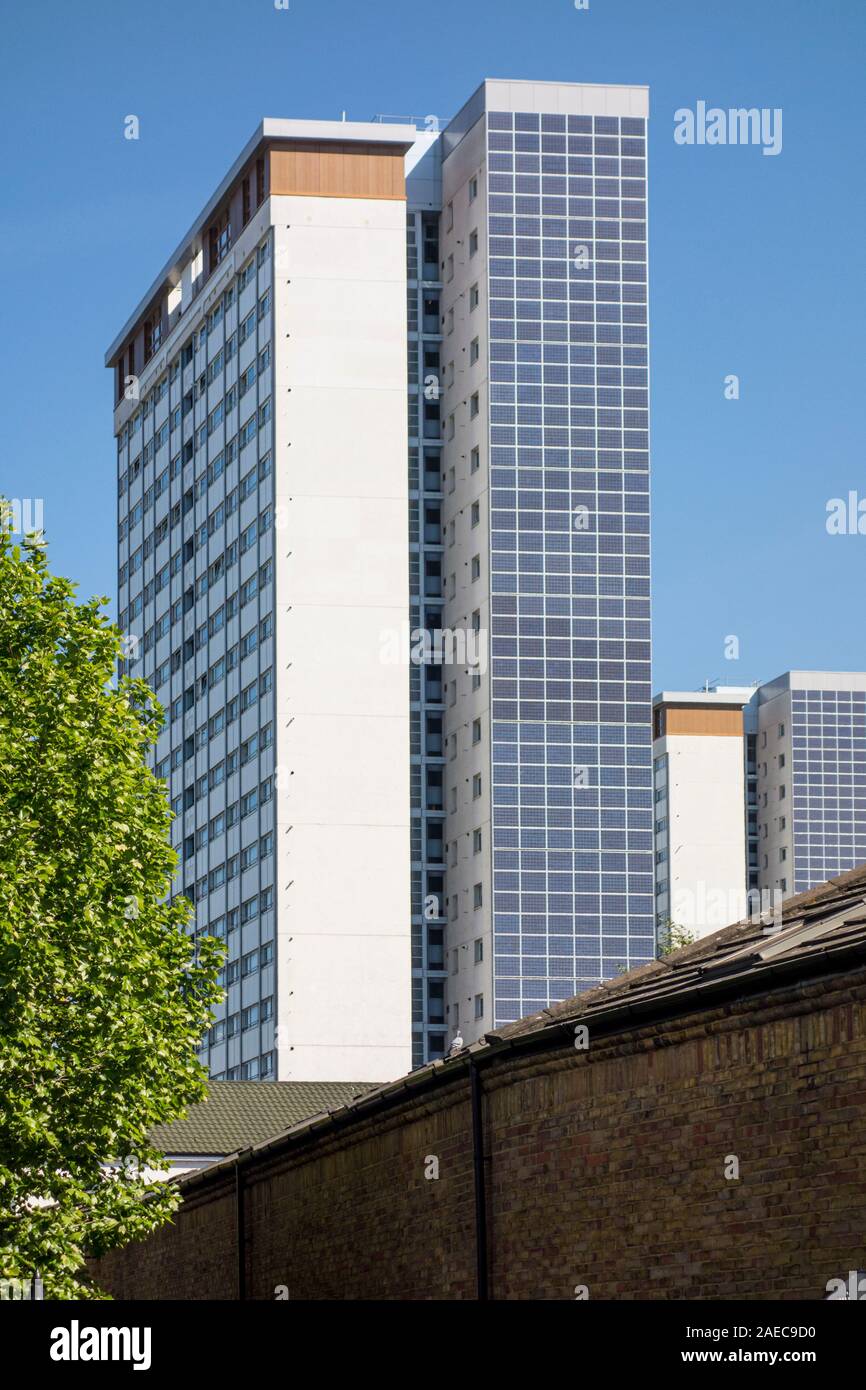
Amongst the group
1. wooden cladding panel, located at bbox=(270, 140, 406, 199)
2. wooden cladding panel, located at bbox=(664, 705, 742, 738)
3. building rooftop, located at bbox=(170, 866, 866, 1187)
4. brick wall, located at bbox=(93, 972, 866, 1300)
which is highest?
wooden cladding panel, located at bbox=(270, 140, 406, 199)

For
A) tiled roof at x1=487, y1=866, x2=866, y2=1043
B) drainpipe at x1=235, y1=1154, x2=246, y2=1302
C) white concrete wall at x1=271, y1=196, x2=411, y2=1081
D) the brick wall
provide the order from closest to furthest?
the brick wall < tiled roof at x1=487, y1=866, x2=866, y2=1043 < drainpipe at x1=235, y1=1154, x2=246, y2=1302 < white concrete wall at x1=271, y1=196, x2=411, y2=1081

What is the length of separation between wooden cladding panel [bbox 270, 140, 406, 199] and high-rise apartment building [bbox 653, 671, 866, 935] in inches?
2525

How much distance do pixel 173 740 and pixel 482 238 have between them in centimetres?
3527

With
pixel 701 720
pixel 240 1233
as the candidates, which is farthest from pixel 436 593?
pixel 240 1233

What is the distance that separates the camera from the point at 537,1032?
1709 centimetres

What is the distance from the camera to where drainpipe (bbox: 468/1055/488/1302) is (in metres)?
18.3

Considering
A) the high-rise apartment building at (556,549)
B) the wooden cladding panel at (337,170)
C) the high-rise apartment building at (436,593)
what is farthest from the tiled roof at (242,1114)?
the wooden cladding panel at (337,170)

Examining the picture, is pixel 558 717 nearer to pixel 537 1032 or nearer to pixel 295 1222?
pixel 295 1222

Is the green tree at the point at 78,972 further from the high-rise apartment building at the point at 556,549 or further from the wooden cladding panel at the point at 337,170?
the wooden cladding panel at the point at 337,170

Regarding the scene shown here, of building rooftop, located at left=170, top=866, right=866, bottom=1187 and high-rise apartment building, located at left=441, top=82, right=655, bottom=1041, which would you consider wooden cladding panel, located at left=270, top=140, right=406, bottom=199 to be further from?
building rooftop, located at left=170, top=866, right=866, bottom=1187

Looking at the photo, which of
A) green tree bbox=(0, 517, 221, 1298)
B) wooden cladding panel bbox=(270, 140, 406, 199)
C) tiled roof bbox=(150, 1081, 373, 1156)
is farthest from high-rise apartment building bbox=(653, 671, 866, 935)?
green tree bbox=(0, 517, 221, 1298)

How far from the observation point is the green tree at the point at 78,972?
28.2 meters

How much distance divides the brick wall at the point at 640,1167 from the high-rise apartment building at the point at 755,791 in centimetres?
13704

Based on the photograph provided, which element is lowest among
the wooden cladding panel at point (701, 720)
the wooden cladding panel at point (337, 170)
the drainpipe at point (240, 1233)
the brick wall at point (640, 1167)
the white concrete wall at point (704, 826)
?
the drainpipe at point (240, 1233)
